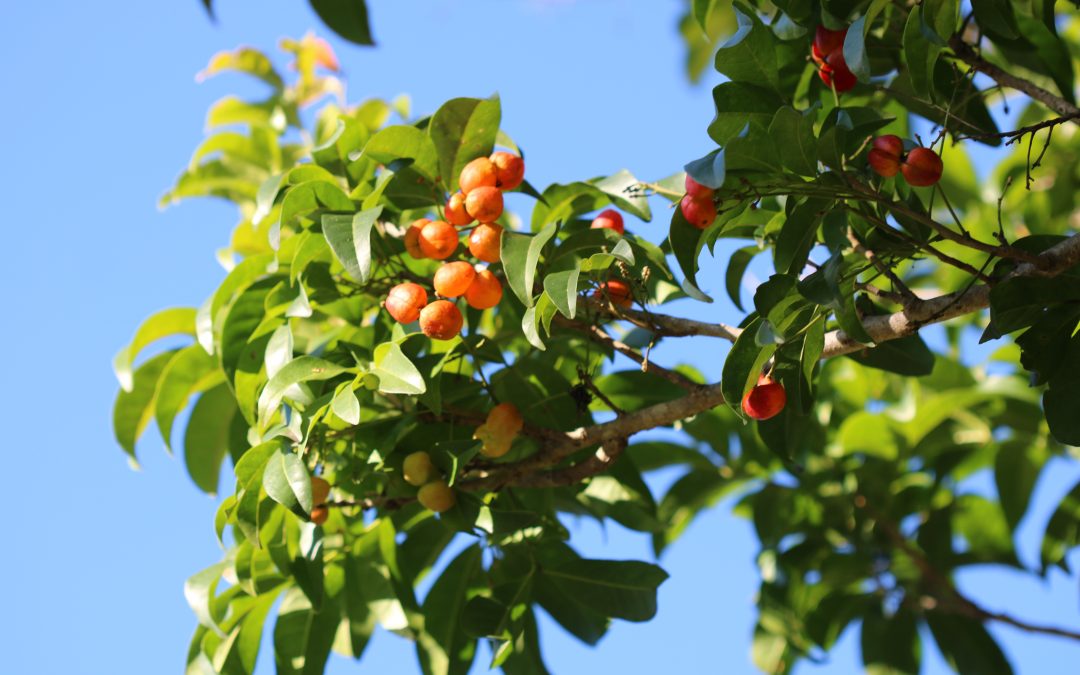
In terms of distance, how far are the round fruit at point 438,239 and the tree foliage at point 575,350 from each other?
96 mm

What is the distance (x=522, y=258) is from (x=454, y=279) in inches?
4.5

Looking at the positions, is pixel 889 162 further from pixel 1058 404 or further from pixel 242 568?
pixel 242 568

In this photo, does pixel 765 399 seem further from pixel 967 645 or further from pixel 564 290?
pixel 967 645

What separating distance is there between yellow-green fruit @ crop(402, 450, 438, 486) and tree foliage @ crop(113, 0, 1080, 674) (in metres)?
0.02

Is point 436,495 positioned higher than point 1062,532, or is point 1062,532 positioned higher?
point 1062,532

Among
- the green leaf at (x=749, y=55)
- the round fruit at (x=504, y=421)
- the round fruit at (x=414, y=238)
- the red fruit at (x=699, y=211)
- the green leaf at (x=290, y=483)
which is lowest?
the green leaf at (x=290, y=483)

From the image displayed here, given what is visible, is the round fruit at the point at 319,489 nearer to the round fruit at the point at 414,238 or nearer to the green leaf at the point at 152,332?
the round fruit at the point at 414,238

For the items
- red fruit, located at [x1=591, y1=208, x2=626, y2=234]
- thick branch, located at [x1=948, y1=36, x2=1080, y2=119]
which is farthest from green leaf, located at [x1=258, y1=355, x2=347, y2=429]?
thick branch, located at [x1=948, y1=36, x2=1080, y2=119]

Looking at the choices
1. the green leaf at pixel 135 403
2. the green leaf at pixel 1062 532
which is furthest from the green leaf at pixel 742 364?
the green leaf at pixel 1062 532

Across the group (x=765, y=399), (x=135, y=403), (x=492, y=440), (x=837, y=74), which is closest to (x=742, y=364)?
(x=765, y=399)

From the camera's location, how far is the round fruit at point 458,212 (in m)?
1.79

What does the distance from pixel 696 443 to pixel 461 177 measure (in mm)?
1293

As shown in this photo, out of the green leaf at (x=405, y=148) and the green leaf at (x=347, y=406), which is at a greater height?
the green leaf at (x=405, y=148)

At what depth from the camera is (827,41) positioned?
1785mm
